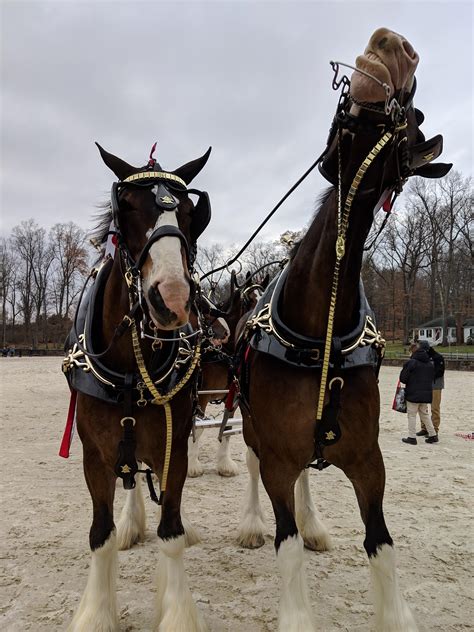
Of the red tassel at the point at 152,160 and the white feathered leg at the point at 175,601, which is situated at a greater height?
the red tassel at the point at 152,160

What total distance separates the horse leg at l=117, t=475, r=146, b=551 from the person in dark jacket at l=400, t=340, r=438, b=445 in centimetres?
561

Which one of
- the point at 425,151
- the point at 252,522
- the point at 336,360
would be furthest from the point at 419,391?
the point at 425,151

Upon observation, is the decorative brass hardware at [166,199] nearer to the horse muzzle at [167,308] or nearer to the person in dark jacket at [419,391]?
the horse muzzle at [167,308]

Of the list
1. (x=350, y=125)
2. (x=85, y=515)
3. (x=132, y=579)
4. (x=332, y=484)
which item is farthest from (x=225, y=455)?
(x=350, y=125)

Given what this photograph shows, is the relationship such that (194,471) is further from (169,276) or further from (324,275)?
(169,276)

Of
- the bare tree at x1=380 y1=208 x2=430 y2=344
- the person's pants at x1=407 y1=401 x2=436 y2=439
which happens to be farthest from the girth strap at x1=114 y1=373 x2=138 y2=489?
the bare tree at x1=380 y1=208 x2=430 y2=344

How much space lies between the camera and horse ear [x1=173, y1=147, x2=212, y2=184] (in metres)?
2.71

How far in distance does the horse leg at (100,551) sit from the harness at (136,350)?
0.63 feet

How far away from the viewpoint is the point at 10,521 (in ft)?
14.9

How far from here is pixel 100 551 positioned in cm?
279

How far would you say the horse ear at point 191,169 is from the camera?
8.88 ft

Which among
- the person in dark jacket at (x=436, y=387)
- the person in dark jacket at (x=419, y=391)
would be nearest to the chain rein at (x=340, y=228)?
the person in dark jacket at (x=419, y=391)

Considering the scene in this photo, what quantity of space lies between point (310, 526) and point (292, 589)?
1544 mm

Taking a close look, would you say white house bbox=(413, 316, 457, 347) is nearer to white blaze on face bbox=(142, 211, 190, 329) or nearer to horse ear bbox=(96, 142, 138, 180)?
horse ear bbox=(96, 142, 138, 180)
